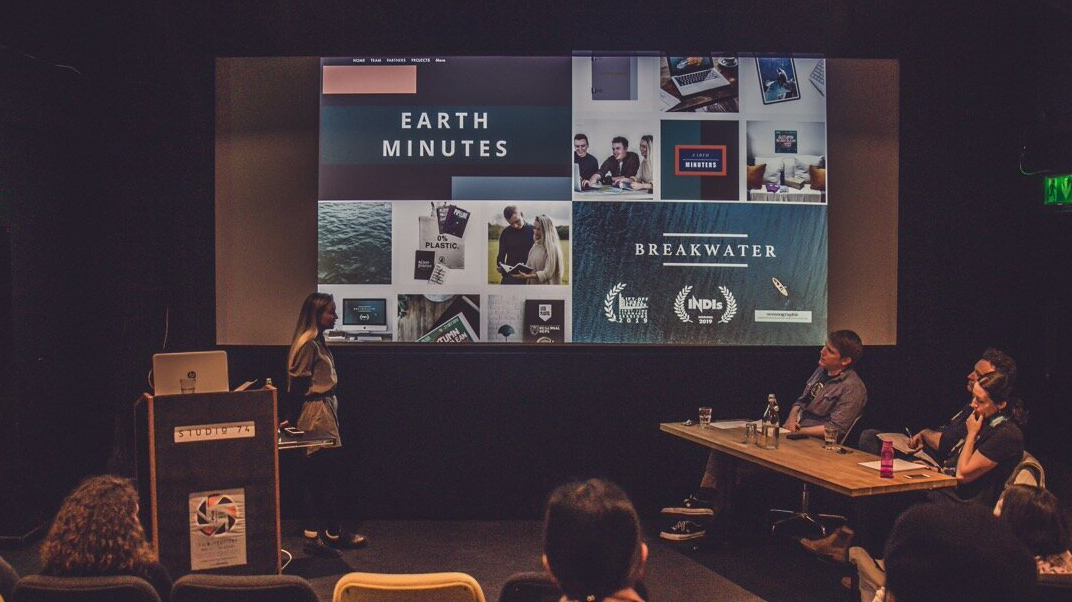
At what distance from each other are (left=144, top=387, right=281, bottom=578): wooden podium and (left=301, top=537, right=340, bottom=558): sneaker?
105 centimetres

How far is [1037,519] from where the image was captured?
2.76 meters

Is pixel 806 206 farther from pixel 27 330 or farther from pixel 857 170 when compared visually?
pixel 27 330

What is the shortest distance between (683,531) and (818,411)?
43.5 inches

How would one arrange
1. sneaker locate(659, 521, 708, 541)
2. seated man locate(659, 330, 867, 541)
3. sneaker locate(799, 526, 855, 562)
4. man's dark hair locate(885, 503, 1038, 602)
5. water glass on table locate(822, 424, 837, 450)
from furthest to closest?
sneaker locate(659, 521, 708, 541) → seated man locate(659, 330, 867, 541) → sneaker locate(799, 526, 855, 562) → water glass on table locate(822, 424, 837, 450) → man's dark hair locate(885, 503, 1038, 602)

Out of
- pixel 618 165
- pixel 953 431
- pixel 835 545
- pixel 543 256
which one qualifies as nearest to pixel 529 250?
pixel 543 256

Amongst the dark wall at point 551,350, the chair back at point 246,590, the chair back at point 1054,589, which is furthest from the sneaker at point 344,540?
the chair back at point 1054,589

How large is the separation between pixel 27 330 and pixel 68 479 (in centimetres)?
100

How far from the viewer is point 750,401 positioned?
588 centimetres

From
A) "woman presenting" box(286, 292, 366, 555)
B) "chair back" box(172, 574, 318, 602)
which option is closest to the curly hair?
"chair back" box(172, 574, 318, 602)

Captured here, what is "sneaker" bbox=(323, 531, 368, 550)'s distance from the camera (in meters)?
5.22

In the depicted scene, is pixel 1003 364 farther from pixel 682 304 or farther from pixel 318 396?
pixel 318 396

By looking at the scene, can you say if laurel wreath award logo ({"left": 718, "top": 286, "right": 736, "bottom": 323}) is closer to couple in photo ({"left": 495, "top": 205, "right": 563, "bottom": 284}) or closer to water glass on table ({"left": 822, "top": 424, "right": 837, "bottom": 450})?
couple in photo ({"left": 495, "top": 205, "right": 563, "bottom": 284})

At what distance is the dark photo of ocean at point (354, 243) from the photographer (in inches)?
229

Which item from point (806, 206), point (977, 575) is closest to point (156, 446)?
point (977, 575)
